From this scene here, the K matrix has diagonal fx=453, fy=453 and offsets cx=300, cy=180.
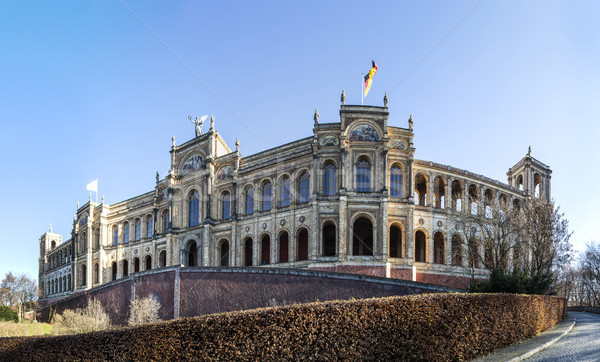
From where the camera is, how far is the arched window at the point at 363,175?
37.0 m

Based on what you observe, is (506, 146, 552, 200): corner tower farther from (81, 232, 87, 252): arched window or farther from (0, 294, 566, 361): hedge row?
(81, 232, 87, 252): arched window

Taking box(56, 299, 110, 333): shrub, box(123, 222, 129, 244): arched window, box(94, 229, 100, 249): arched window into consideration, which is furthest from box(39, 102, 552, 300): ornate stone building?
box(56, 299, 110, 333): shrub

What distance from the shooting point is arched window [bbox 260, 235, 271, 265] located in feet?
139

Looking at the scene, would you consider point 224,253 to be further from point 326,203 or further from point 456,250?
point 456,250

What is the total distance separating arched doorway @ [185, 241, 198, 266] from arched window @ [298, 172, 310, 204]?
14334mm

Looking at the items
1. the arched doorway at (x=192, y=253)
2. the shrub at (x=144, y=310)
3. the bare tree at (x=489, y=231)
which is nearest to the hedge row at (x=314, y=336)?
the shrub at (x=144, y=310)

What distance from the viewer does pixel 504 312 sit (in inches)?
631

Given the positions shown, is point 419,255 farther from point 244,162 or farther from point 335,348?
Result: point 335,348

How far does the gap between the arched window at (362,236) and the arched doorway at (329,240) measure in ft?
6.50

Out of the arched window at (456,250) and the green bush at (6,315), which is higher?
the arched window at (456,250)

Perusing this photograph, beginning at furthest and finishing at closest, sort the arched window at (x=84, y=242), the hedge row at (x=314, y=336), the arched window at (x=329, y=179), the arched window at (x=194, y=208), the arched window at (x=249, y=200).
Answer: the arched window at (x=84, y=242)
the arched window at (x=194, y=208)
the arched window at (x=249, y=200)
the arched window at (x=329, y=179)
the hedge row at (x=314, y=336)

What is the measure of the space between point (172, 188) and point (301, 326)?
39881mm

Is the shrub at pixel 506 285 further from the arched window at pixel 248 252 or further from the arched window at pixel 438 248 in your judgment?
the arched window at pixel 248 252

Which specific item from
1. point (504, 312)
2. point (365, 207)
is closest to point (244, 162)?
point (365, 207)
